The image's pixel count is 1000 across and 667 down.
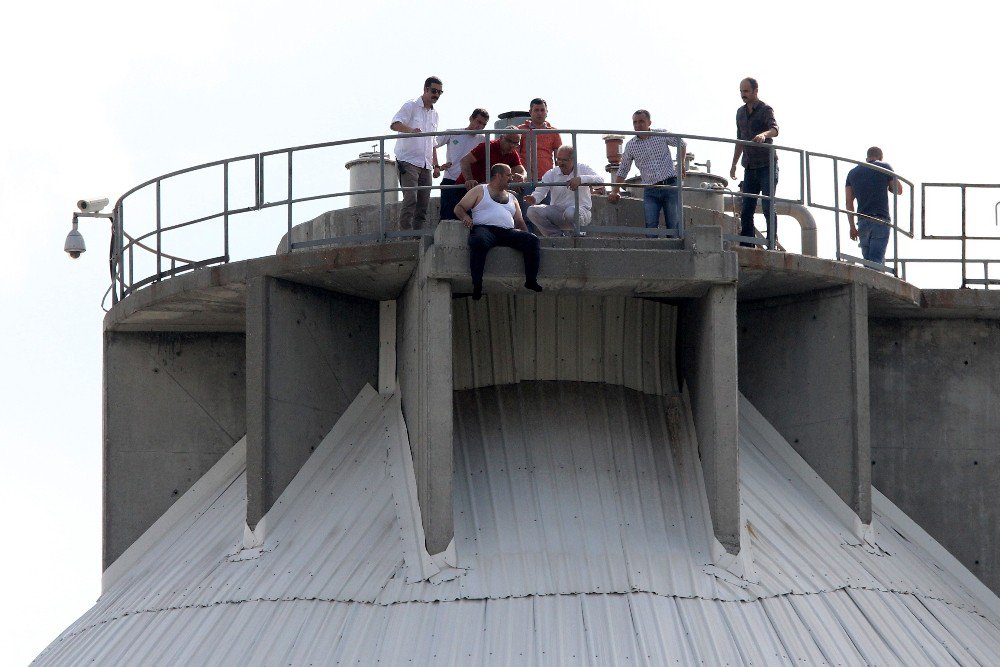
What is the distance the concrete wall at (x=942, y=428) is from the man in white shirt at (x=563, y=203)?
198 inches

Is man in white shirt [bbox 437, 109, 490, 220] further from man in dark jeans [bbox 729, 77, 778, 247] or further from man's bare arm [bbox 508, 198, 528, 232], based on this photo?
man in dark jeans [bbox 729, 77, 778, 247]

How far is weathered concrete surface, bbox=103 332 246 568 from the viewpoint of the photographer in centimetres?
2442

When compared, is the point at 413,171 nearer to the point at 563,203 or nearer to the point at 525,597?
the point at 563,203

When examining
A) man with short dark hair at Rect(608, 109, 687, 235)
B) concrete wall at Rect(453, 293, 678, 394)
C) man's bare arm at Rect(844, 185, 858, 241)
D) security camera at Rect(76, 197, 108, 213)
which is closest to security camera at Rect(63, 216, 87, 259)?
security camera at Rect(76, 197, 108, 213)

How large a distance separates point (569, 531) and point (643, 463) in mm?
1474

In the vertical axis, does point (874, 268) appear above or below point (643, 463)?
above

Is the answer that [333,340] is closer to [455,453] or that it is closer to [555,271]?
[455,453]

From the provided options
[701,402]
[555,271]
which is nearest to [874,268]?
[701,402]

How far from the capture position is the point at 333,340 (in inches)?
875

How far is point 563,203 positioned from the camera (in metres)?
20.5

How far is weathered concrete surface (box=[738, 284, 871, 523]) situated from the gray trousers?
4.29 metres

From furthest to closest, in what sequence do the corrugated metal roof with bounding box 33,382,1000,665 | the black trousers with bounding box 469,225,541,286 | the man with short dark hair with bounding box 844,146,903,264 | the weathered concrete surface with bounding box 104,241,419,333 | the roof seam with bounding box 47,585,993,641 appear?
the man with short dark hair with bounding box 844,146,903,264, the weathered concrete surface with bounding box 104,241,419,333, the black trousers with bounding box 469,225,541,286, the roof seam with bounding box 47,585,993,641, the corrugated metal roof with bounding box 33,382,1000,665

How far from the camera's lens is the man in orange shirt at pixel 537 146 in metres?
20.5

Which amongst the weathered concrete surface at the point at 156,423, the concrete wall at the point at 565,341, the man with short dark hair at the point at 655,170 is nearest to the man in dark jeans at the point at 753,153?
the man with short dark hair at the point at 655,170
